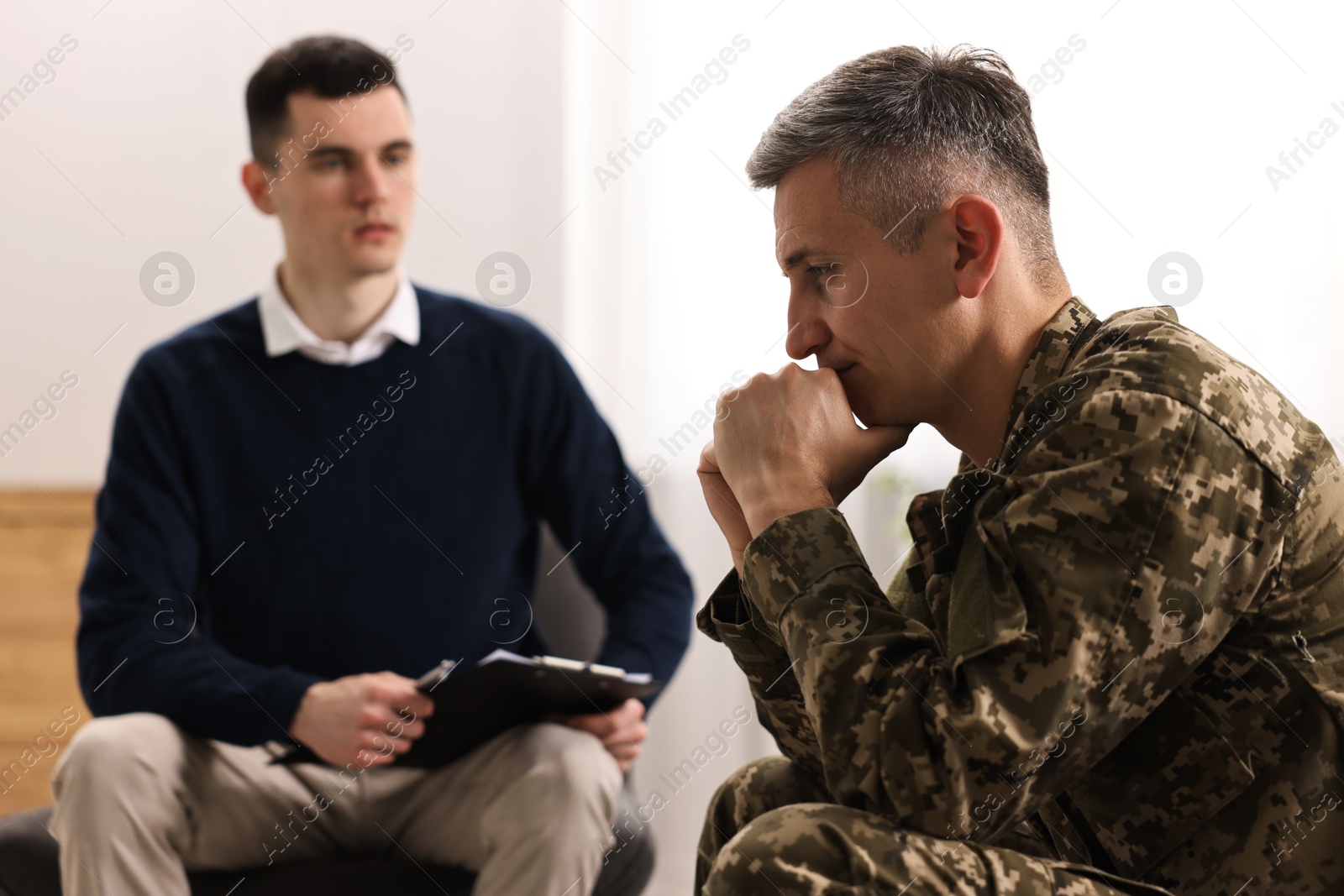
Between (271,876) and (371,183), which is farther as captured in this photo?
(371,183)

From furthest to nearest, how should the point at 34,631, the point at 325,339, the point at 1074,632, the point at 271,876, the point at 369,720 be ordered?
the point at 34,631 → the point at 325,339 → the point at 369,720 → the point at 271,876 → the point at 1074,632

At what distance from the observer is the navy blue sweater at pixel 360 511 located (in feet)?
5.39

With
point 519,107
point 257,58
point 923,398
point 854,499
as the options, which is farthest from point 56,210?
point 923,398

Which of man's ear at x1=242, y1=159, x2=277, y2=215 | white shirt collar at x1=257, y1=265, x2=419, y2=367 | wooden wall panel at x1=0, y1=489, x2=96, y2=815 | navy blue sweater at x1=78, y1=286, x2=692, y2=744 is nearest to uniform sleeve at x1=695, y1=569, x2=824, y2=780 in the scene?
navy blue sweater at x1=78, y1=286, x2=692, y2=744

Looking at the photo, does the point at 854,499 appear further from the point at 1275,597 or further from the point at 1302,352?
the point at 1275,597

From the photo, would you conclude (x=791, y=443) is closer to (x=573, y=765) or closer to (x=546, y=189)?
(x=573, y=765)

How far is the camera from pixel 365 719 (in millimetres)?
1431

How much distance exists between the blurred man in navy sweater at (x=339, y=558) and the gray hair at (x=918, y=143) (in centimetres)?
86

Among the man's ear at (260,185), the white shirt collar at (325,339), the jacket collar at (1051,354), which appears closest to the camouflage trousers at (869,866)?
the jacket collar at (1051,354)

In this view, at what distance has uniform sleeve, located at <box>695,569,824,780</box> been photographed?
38.0 inches

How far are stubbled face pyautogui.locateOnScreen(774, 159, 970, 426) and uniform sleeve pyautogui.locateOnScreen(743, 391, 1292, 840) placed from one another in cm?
18

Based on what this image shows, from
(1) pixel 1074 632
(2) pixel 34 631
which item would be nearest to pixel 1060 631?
(1) pixel 1074 632

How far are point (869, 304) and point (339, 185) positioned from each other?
1210 millimetres

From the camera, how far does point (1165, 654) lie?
70 cm
